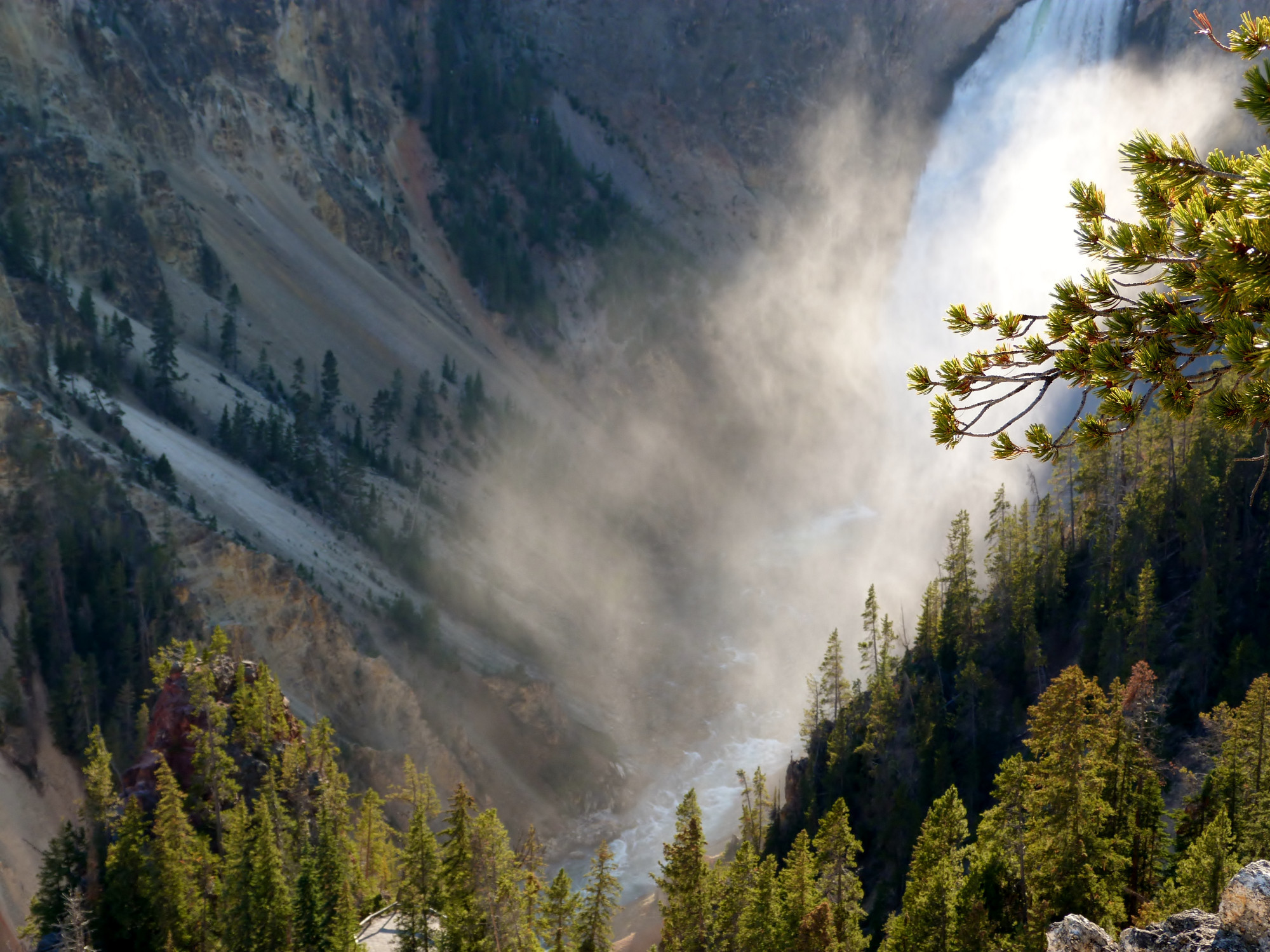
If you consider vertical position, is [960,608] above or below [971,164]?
below

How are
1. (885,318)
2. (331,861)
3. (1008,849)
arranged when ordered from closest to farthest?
1. (1008,849)
2. (331,861)
3. (885,318)

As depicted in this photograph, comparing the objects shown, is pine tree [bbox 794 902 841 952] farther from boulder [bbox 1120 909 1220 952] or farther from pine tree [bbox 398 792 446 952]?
boulder [bbox 1120 909 1220 952]

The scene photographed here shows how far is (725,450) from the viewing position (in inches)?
4208

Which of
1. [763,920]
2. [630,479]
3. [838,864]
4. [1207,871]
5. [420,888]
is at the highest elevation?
[630,479]

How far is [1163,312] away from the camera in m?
7.75

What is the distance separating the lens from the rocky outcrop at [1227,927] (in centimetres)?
1091

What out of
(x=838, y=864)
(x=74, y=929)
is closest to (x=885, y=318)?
(x=838, y=864)

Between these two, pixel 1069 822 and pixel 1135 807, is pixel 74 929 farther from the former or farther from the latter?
pixel 1135 807

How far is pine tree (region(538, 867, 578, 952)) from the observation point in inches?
1174

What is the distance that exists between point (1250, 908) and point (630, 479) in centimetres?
8656

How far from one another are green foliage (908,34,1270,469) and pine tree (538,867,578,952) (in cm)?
2447

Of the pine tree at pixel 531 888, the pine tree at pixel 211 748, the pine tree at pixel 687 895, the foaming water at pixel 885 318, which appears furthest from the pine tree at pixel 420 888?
the foaming water at pixel 885 318

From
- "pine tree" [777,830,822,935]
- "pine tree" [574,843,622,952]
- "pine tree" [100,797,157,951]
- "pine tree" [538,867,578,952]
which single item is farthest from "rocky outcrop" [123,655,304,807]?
"pine tree" [777,830,822,935]

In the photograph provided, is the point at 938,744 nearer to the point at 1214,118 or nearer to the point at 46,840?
the point at 46,840
